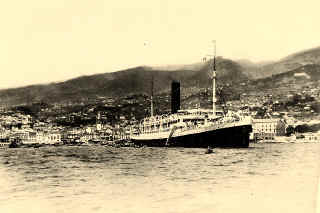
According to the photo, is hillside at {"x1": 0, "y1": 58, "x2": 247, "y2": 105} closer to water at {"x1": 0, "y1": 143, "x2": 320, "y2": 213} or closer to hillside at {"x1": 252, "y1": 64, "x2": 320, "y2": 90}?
hillside at {"x1": 252, "y1": 64, "x2": 320, "y2": 90}

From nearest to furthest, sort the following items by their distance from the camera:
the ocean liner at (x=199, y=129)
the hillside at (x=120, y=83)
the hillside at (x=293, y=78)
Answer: the hillside at (x=293, y=78)
the hillside at (x=120, y=83)
the ocean liner at (x=199, y=129)

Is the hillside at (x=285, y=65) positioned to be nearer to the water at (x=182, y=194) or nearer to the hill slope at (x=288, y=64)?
the hill slope at (x=288, y=64)

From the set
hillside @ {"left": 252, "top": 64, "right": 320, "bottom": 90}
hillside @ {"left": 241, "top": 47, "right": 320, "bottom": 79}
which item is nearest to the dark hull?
hillside @ {"left": 252, "top": 64, "right": 320, "bottom": 90}

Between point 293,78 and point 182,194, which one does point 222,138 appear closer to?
point 293,78

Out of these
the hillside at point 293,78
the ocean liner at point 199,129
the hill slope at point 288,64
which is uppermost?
the hill slope at point 288,64

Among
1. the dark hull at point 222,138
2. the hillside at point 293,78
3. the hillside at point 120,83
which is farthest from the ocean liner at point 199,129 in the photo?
the hillside at point 293,78

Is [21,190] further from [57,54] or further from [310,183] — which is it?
[310,183]

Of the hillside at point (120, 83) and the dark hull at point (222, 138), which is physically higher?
the hillside at point (120, 83)
